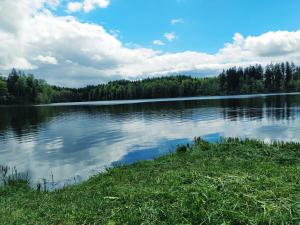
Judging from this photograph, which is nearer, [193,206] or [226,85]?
[193,206]

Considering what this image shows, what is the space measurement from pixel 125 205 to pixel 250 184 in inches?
140

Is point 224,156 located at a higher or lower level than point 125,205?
lower

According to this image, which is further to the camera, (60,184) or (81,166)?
(81,166)

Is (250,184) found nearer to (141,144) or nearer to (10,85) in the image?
(141,144)

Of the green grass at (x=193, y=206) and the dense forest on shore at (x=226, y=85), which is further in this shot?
the dense forest on shore at (x=226, y=85)

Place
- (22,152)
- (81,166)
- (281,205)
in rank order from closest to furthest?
(281,205)
(81,166)
(22,152)

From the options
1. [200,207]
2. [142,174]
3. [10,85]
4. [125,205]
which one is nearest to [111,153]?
[142,174]

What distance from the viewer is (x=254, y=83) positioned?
171m

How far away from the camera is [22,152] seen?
26453mm

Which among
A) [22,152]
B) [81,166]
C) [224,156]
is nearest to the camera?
[224,156]

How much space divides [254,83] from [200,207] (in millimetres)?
179299

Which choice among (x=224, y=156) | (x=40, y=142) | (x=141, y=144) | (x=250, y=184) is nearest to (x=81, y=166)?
(x=141, y=144)

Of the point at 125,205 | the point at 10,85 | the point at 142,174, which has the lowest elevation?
the point at 142,174

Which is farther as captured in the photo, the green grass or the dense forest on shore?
the dense forest on shore
